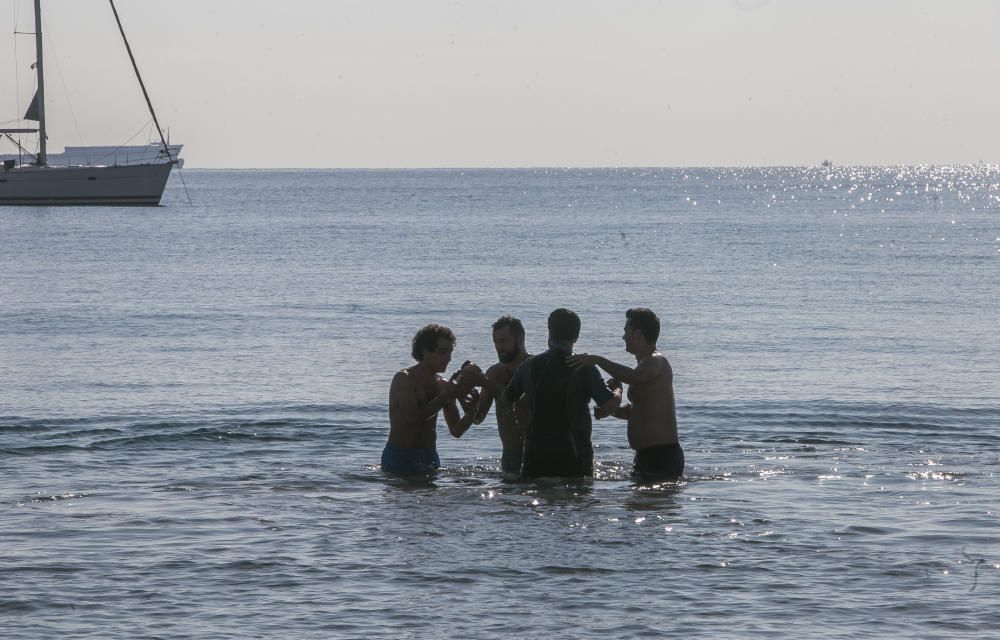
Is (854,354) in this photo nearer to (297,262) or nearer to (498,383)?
(498,383)

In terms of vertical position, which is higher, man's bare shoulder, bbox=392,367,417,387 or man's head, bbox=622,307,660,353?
man's head, bbox=622,307,660,353

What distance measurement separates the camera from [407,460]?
1252 centimetres

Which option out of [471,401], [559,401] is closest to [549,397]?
[559,401]

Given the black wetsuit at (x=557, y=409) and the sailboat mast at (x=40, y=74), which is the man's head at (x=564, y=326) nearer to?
the black wetsuit at (x=557, y=409)

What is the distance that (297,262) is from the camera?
52.8 metres

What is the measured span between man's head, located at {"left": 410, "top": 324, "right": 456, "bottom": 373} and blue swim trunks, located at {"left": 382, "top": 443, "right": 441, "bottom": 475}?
3.66 feet

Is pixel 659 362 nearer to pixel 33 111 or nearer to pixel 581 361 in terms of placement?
pixel 581 361

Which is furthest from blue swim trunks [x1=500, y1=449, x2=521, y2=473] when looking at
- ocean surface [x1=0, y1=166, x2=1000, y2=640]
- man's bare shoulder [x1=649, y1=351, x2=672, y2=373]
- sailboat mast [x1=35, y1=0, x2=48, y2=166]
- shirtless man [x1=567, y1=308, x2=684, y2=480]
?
sailboat mast [x1=35, y1=0, x2=48, y2=166]

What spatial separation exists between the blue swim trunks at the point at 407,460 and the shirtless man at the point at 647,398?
1.94 metres

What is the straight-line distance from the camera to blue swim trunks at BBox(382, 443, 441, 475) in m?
12.5

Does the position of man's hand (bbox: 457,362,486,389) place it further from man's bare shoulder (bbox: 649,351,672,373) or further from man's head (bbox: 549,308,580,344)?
man's bare shoulder (bbox: 649,351,672,373)

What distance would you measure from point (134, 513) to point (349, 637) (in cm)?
417

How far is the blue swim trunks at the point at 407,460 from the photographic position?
12469 millimetres

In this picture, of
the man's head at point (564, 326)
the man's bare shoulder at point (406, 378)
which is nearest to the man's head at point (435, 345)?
the man's bare shoulder at point (406, 378)
